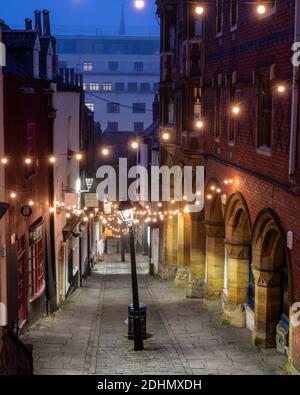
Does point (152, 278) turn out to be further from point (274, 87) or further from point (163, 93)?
point (274, 87)

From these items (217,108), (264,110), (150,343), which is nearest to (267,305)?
(150,343)

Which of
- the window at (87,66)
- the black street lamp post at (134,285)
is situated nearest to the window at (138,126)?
the window at (87,66)

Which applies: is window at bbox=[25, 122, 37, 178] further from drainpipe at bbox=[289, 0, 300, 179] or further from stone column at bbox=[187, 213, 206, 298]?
drainpipe at bbox=[289, 0, 300, 179]

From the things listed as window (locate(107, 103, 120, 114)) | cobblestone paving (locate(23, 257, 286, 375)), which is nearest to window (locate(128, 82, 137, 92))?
window (locate(107, 103, 120, 114))

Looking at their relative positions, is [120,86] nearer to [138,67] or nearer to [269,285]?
[138,67]

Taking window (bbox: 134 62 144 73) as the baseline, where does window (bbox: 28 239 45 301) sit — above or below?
below

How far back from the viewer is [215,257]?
23266mm

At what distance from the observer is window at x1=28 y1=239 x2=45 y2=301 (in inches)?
814

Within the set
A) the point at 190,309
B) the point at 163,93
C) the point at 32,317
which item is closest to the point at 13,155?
the point at 32,317

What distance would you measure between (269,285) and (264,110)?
448 cm

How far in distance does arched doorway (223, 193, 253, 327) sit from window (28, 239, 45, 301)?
6.06m

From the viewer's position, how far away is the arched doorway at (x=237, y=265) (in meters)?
20.1

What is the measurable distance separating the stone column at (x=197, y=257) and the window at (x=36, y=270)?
19.9 feet
